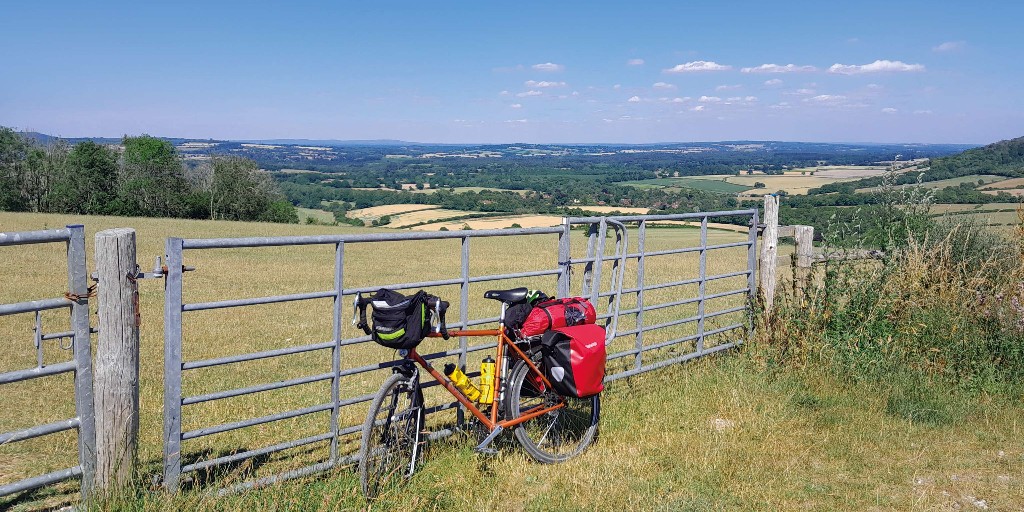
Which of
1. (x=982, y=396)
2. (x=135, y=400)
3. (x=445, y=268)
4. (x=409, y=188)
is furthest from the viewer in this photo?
(x=409, y=188)

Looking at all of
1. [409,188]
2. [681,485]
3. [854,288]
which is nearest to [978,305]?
[854,288]

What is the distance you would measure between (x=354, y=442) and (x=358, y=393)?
2.37 metres

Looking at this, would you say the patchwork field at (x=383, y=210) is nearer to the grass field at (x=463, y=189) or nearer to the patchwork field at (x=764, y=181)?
the grass field at (x=463, y=189)

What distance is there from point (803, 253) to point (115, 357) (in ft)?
24.7

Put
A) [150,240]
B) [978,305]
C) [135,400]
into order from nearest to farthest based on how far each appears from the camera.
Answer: [135,400] → [978,305] → [150,240]

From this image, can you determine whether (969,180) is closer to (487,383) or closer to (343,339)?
(343,339)

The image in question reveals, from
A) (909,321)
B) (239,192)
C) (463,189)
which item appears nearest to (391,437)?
(909,321)

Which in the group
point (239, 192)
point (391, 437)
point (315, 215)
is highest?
point (239, 192)

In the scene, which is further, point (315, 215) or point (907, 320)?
point (315, 215)

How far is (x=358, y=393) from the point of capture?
351 inches

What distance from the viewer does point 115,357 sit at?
4488mm

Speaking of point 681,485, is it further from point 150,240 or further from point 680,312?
point 150,240

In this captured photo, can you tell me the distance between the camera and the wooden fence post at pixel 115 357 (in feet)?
14.5

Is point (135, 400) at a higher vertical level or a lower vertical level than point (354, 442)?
higher
